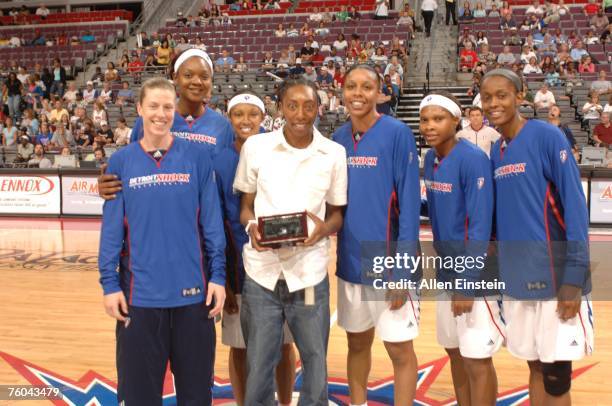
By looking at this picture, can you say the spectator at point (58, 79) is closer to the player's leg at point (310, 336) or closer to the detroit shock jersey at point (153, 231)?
the detroit shock jersey at point (153, 231)

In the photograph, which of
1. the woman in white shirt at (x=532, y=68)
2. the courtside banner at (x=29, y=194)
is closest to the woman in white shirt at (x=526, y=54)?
the woman in white shirt at (x=532, y=68)

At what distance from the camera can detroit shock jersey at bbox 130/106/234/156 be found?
3605mm

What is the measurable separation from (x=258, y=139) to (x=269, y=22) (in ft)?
58.6

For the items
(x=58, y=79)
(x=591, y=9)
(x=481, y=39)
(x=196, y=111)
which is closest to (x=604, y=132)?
(x=481, y=39)

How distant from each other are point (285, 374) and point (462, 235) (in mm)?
1224

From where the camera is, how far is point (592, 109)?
492 inches

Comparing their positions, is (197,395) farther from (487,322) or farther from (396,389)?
(487,322)

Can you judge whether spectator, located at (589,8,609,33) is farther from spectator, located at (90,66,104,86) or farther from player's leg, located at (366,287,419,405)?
player's leg, located at (366,287,419,405)

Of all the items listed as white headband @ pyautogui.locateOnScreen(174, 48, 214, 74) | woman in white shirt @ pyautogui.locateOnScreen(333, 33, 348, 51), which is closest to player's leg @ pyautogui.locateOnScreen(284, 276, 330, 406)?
white headband @ pyautogui.locateOnScreen(174, 48, 214, 74)

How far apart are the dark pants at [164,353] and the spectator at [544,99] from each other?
36.1ft

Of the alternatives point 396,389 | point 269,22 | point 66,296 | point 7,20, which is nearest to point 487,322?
point 396,389

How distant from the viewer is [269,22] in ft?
66.8

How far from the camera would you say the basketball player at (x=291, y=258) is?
312 centimetres

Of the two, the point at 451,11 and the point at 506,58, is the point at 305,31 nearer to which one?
the point at 451,11
